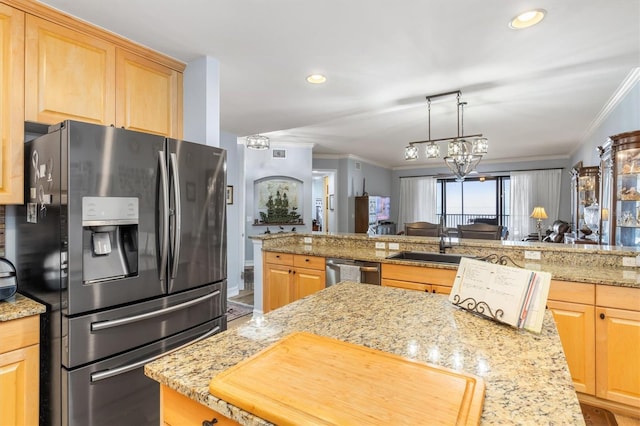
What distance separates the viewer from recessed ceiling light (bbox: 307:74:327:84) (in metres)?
2.77

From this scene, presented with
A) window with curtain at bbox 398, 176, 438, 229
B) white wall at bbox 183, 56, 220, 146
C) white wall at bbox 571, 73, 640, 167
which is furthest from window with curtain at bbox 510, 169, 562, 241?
white wall at bbox 183, 56, 220, 146

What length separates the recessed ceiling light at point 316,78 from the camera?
2773mm

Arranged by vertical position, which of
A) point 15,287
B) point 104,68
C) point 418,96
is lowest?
point 15,287

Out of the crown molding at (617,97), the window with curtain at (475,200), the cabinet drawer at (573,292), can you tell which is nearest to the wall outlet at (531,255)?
the cabinet drawer at (573,292)

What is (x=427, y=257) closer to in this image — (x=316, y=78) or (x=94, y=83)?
(x=316, y=78)

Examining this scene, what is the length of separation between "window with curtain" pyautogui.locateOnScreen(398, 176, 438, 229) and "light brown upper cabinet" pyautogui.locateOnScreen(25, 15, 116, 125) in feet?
28.2

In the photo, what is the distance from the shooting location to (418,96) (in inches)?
133

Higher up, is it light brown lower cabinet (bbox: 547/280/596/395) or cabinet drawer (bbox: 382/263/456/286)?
cabinet drawer (bbox: 382/263/456/286)

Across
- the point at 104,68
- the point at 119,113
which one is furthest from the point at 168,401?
the point at 104,68

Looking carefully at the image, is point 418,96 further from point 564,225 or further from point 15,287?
point 564,225

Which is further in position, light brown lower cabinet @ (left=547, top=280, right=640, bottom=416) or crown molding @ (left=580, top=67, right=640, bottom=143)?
crown molding @ (left=580, top=67, right=640, bottom=143)

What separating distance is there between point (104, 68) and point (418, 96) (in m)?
2.79

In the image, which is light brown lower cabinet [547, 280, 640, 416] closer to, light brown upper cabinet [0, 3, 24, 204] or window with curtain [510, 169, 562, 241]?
light brown upper cabinet [0, 3, 24, 204]

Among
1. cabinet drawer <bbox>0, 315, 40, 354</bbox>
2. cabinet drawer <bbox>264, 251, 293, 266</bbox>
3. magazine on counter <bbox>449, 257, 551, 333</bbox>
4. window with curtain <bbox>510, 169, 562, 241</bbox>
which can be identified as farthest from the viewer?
window with curtain <bbox>510, 169, 562, 241</bbox>
